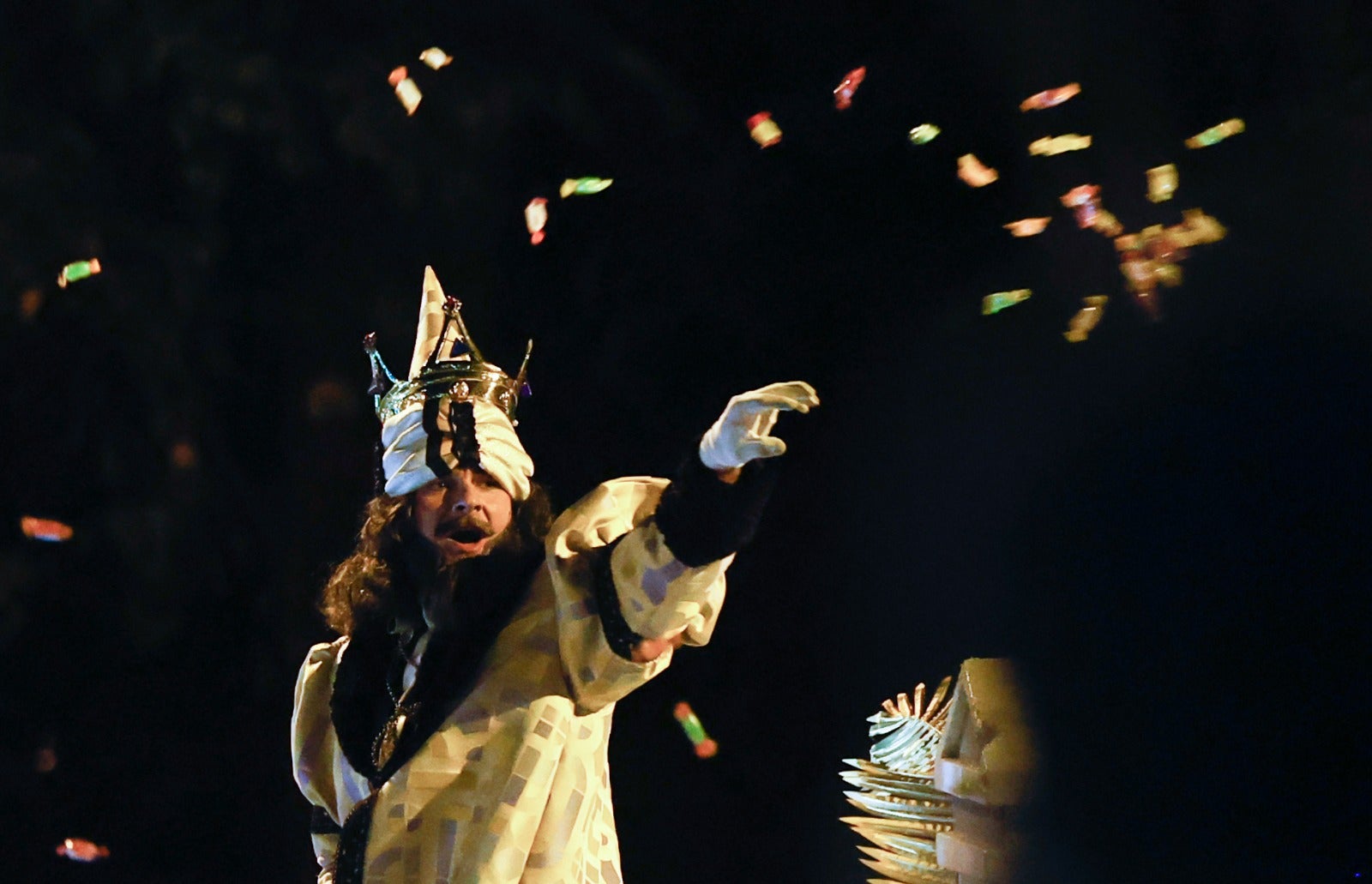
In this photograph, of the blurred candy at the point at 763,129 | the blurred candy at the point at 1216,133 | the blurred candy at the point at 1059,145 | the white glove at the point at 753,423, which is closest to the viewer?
the white glove at the point at 753,423

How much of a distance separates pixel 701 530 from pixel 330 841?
705mm

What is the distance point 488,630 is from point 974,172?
918 mm

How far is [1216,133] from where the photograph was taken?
4.58 feet

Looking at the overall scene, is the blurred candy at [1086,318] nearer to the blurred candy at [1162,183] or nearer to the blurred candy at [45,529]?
the blurred candy at [1162,183]

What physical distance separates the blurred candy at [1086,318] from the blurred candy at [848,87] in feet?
1.60

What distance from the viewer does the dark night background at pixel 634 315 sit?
55.8 inches

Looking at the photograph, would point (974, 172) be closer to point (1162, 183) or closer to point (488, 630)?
point (1162, 183)

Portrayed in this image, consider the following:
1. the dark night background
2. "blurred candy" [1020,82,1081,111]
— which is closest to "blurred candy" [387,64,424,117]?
the dark night background

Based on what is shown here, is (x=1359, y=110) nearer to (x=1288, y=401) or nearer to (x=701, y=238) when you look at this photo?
(x=1288, y=401)

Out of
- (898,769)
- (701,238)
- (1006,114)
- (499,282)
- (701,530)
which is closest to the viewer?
(701,530)

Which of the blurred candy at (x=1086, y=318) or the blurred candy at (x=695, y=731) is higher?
the blurred candy at (x=1086, y=318)

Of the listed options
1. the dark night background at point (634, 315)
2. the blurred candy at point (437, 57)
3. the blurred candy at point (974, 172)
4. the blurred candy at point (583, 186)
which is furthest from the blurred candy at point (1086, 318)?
the blurred candy at point (437, 57)

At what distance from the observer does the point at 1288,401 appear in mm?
967

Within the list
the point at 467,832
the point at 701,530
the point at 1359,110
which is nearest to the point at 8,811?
the point at 467,832
